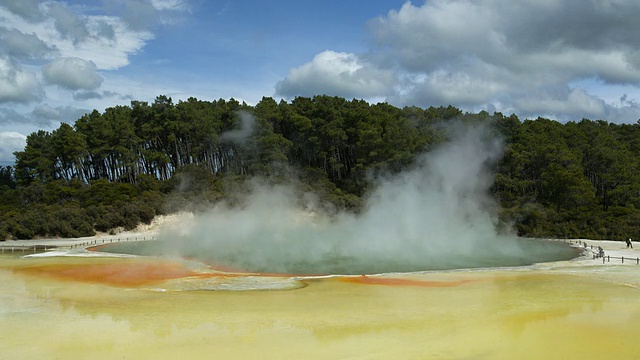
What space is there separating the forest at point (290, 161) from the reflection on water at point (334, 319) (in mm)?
18197

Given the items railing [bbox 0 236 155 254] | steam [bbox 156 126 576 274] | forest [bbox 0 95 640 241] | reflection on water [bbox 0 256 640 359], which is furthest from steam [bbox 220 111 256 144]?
reflection on water [bbox 0 256 640 359]

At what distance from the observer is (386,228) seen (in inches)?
1193

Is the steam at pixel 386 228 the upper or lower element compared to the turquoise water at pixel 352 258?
upper

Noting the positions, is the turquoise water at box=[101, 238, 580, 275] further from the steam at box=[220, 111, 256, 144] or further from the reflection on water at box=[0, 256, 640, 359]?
the steam at box=[220, 111, 256, 144]

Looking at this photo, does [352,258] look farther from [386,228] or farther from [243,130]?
[243,130]

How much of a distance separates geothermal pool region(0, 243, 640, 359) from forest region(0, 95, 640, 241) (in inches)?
656

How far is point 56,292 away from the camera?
16297 millimetres

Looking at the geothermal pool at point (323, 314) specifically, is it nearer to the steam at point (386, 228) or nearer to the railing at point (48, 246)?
the steam at point (386, 228)

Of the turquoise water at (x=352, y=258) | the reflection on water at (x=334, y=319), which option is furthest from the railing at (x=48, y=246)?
the reflection on water at (x=334, y=319)

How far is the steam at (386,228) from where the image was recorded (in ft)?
77.9

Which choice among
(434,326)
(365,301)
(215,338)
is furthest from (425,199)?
(215,338)

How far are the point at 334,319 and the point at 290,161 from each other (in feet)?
123

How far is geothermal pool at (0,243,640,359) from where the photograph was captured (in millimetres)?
10383

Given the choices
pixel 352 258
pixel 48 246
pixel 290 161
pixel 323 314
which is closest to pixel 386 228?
pixel 352 258
